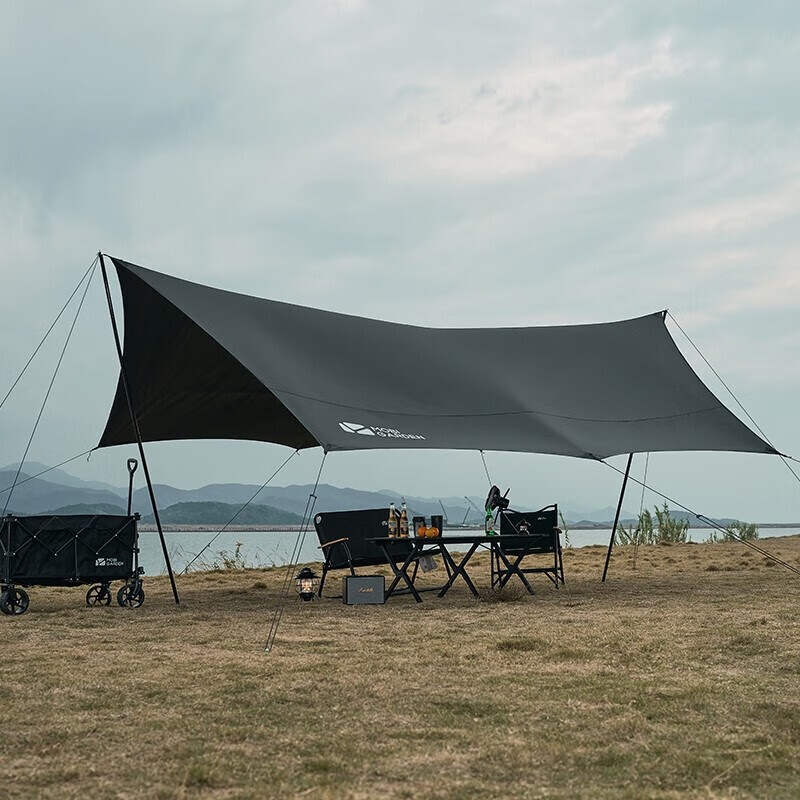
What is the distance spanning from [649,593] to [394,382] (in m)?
2.24

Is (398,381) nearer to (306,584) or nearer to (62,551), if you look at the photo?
(306,584)

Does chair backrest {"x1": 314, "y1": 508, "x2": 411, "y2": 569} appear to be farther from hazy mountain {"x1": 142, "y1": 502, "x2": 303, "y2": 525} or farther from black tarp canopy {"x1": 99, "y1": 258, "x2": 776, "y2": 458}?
black tarp canopy {"x1": 99, "y1": 258, "x2": 776, "y2": 458}

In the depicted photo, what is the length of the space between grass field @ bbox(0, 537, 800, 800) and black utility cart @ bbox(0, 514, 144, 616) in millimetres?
257

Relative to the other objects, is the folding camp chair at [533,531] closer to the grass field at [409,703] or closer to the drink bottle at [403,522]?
the drink bottle at [403,522]

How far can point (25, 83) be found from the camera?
8.01m

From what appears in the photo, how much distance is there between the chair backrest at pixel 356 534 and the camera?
6957mm

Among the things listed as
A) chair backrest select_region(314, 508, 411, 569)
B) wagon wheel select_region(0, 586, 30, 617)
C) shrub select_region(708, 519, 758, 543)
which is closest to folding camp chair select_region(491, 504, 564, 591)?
chair backrest select_region(314, 508, 411, 569)

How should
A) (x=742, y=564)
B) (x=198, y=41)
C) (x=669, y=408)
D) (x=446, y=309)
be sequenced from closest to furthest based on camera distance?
(x=198, y=41) → (x=669, y=408) → (x=742, y=564) → (x=446, y=309)

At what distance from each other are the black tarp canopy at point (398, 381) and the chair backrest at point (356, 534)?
936 millimetres

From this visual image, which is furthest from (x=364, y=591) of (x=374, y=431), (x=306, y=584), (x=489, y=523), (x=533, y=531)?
(x=533, y=531)

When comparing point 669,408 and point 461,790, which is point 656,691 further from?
point 669,408

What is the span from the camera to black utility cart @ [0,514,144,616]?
18.4ft

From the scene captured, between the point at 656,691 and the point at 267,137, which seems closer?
the point at 656,691

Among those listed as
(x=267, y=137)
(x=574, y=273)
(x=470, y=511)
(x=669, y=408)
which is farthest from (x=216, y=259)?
(x=669, y=408)
